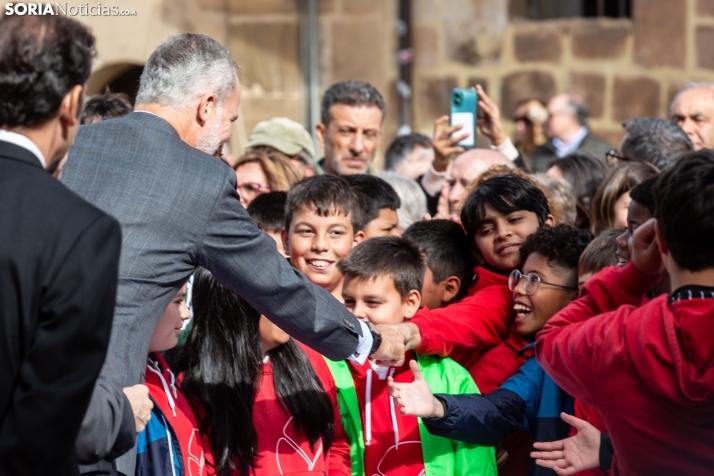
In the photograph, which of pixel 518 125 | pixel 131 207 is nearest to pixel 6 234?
pixel 131 207

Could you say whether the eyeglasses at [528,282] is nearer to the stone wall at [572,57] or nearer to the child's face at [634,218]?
the child's face at [634,218]

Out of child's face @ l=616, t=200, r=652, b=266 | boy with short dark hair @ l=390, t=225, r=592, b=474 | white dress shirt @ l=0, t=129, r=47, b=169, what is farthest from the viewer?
child's face @ l=616, t=200, r=652, b=266

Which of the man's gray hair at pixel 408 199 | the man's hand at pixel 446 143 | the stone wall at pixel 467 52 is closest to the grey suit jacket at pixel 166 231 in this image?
the man's gray hair at pixel 408 199

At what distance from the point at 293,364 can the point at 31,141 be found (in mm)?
1451

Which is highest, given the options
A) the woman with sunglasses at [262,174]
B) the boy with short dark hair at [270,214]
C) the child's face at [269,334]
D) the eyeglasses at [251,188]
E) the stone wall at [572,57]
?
the stone wall at [572,57]

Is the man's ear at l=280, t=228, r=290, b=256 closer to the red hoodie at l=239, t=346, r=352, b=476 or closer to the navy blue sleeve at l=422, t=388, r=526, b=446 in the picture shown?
the red hoodie at l=239, t=346, r=352, b=476

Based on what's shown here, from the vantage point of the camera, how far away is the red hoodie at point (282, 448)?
300 centimetres

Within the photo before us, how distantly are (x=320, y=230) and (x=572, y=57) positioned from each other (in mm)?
4818

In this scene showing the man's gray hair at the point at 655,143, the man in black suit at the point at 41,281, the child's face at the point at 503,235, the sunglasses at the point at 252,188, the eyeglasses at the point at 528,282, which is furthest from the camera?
the sunglasses at the point at 252,188

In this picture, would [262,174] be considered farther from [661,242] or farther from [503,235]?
[661,242]

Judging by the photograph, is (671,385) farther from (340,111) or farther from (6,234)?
(340,111)

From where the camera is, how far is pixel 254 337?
3119 mm

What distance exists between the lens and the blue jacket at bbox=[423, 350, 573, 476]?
296 cm

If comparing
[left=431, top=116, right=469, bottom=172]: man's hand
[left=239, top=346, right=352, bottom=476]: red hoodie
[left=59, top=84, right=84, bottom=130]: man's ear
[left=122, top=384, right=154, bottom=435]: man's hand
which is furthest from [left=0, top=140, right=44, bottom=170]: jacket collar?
[left=431, top=116, right=469, bottom=172]: man's hand
